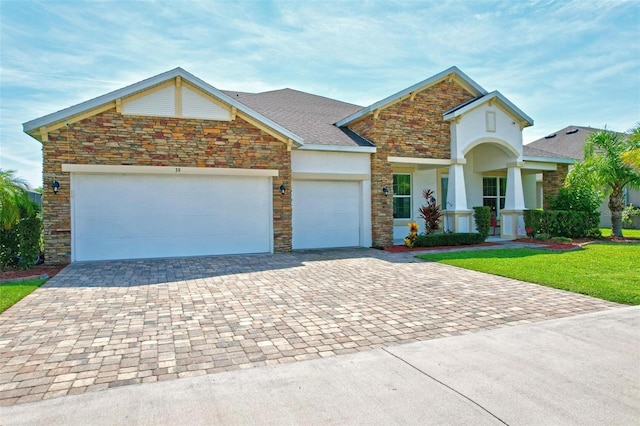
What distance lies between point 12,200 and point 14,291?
3377 millimetres

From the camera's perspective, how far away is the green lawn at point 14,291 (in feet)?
21.7

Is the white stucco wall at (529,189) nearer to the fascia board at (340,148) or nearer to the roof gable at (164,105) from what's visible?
the fascia board at (340,148)

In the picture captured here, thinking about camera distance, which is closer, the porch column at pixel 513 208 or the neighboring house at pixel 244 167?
the neighboring house at pixel 244 167

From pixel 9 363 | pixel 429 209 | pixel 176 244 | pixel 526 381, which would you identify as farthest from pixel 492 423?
pixel 429 209

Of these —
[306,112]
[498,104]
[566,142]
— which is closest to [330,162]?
[306,112]

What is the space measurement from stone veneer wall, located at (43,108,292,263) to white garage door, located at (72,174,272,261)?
351 mm

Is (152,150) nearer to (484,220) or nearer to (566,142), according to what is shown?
(484,220)

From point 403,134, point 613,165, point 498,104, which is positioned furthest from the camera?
point 498,104

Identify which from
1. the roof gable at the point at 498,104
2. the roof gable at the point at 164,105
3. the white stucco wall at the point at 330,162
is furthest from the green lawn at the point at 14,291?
the roof gable at the point at 498,104

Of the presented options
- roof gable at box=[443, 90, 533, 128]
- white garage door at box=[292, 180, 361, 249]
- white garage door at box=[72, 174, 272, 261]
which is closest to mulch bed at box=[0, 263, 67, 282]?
white garage door at box=[72, 174, 272, 261]

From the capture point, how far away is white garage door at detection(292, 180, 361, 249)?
13984 millimetres

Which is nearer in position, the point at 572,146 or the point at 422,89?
the point at 422,89

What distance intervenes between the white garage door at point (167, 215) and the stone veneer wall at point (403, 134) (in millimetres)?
4130

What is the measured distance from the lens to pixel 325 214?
1432 cm
